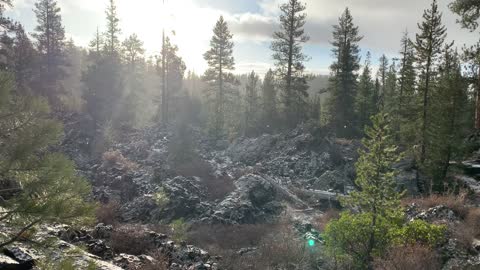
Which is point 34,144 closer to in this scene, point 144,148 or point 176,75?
point 144,148

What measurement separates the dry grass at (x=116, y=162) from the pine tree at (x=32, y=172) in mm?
21449

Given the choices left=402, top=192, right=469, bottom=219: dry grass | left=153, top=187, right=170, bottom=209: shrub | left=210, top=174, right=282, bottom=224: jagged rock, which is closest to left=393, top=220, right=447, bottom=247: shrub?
left=402, top=192, right=469, bottom=219: dry grass

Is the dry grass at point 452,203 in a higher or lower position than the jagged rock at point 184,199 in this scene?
higher

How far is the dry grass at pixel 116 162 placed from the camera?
26828mm

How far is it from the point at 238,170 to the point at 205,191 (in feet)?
18.0

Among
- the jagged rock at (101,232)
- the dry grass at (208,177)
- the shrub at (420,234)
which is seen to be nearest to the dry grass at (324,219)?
the shrub at (420,234)

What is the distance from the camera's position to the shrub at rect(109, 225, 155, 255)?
1296 centimetres

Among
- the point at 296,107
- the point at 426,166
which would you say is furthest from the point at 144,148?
the point at 426,166

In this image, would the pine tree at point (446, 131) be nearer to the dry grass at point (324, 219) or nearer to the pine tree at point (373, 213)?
the dry grass at point (324, 219)

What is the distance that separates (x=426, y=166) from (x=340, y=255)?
43.4ft

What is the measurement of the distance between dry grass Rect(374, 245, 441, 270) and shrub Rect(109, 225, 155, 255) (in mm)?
8050

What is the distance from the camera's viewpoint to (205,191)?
2417 centimetres

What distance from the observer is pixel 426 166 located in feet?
76.9

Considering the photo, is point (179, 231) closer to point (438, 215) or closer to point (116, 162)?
point (438, 215)
